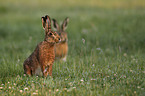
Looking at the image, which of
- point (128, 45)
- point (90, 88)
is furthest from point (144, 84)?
point (128, 45)

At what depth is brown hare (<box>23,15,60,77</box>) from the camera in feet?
19.5

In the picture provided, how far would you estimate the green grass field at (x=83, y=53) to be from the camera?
5230 mm

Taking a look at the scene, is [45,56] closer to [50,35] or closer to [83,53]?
[50,35]

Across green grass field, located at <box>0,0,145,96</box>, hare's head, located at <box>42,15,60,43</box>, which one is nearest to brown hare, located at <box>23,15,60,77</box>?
hare's head, located at <box>42,15,60,43</box>

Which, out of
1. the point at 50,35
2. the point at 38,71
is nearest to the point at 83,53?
the point at 38,71

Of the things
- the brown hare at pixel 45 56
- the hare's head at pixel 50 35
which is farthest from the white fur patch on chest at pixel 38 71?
the hare's head at pixel 50 35

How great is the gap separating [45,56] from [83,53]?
3.28 metres

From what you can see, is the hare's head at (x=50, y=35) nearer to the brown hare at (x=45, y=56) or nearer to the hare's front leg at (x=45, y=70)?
the brown hare at (x=45, y=56)

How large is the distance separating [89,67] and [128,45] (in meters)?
4.41

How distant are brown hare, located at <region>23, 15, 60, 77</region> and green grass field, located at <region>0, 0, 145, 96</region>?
0.27 m

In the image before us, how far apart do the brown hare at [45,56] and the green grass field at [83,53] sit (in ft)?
0.89

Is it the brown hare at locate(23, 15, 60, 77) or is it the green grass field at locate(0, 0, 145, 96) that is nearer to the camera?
the green grass field at locate(0, 0, 145, 96)

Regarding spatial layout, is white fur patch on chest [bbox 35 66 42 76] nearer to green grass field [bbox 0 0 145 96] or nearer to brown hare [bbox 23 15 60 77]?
brown hare [bbox 23 15 60 77]

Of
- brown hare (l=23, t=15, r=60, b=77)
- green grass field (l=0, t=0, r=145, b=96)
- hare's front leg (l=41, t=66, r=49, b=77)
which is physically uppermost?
brown hare (l=23, t=15, r=60, b=77)
